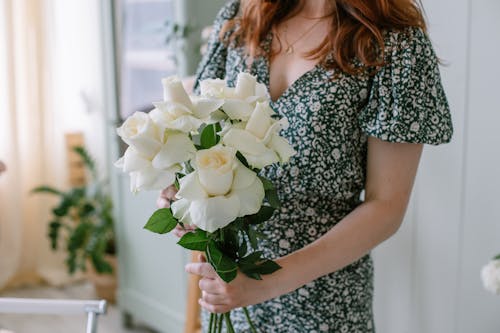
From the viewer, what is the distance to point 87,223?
10.2 feet

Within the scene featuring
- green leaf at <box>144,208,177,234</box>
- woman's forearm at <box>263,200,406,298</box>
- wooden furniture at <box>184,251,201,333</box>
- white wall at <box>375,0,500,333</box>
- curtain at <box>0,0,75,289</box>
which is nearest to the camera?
green leaf at <box>144,208,177,234</box>

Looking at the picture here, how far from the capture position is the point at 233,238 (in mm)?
970

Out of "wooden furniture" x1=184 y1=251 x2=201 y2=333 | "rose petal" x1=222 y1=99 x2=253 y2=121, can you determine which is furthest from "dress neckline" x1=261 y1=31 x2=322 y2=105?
"wooden furniture" x1=184 y1=251 x2=201 y2=333

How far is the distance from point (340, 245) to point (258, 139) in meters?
0.34

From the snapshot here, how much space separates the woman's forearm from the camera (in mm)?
1087

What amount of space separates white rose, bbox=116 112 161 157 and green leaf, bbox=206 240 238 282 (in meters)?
0.17

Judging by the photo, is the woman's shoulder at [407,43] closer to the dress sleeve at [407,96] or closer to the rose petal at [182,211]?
the dress sleeve at [407,96]

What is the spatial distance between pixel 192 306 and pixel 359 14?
1095 millimetres

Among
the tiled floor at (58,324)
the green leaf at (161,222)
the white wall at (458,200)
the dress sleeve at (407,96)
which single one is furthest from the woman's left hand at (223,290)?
the tiled floor at (58,324)

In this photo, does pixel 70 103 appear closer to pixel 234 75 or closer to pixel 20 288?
pixel 20 288

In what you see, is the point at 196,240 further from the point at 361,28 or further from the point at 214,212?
the point at 361,28

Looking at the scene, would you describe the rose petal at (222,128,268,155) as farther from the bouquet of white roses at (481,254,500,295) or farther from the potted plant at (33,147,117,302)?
the potted plant at (33,147,117,302)

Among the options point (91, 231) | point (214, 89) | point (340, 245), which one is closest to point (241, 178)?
point (214, 89)

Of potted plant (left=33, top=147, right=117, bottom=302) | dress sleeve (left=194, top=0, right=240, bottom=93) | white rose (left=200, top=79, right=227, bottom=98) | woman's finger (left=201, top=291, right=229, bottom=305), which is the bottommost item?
potted plant (left=33, top=147, right=117, bottom=302)
